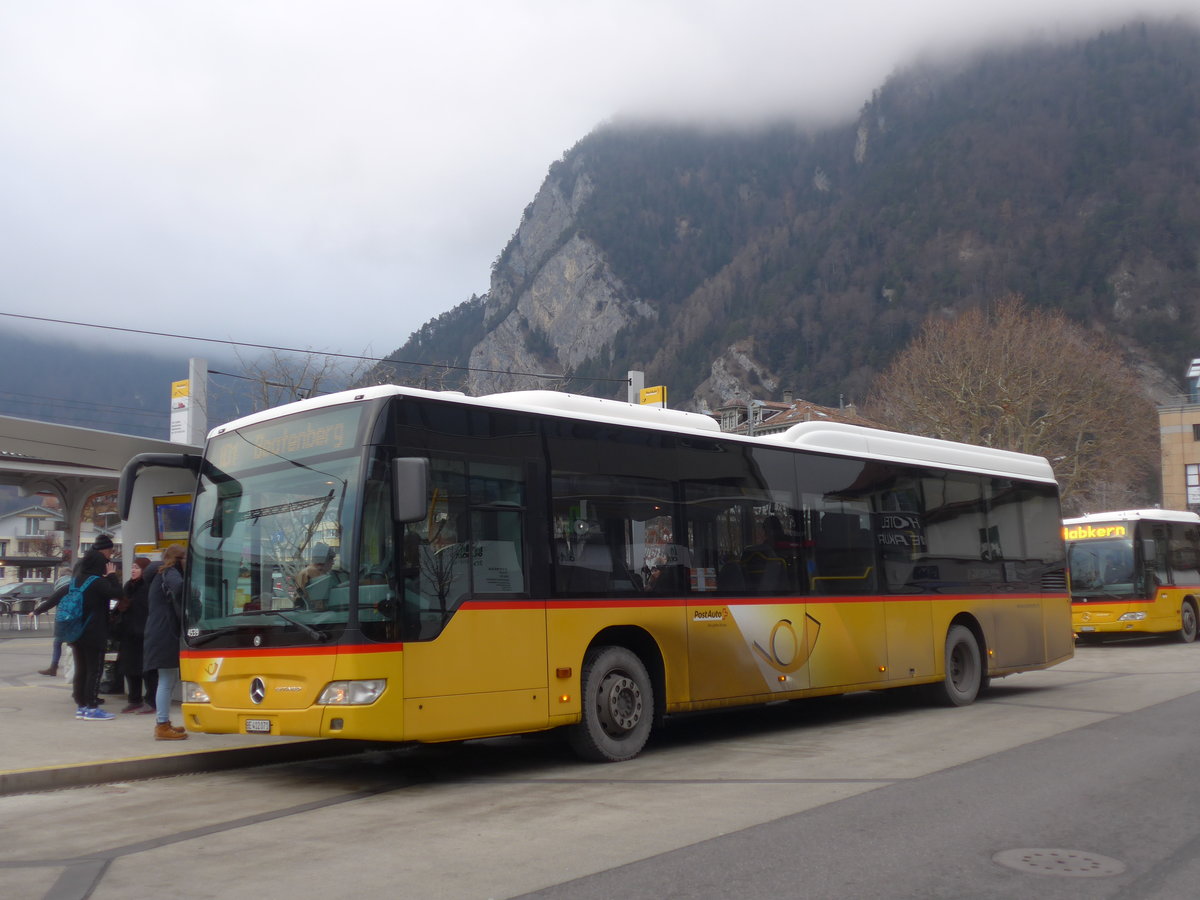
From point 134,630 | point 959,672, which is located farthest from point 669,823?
point 959,672

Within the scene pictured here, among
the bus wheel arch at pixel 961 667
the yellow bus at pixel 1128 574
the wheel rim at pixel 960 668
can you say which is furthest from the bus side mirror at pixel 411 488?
the yellow bus at pixel 1128 574

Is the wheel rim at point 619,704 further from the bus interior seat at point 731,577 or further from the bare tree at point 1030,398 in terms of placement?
the bare tree at point 1030,398

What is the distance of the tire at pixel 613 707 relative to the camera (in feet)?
31.2

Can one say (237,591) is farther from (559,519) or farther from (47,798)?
(559,519)

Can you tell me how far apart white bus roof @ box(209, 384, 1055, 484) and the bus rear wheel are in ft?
41.4

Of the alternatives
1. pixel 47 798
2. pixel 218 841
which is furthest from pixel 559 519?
pixel 47 798

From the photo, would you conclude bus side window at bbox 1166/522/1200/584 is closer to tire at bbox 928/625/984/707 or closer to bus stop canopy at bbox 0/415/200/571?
tire at bbox 928/625/984/707

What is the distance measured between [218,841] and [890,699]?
10619 millimetres

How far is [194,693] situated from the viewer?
9062 mm

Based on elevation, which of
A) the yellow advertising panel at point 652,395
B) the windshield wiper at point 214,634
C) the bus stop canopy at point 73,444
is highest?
the yellow advertising panel at point 652,395

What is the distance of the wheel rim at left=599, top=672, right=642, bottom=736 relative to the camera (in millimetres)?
9641

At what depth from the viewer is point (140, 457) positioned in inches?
389

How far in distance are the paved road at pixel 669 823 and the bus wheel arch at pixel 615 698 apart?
20 centimetres

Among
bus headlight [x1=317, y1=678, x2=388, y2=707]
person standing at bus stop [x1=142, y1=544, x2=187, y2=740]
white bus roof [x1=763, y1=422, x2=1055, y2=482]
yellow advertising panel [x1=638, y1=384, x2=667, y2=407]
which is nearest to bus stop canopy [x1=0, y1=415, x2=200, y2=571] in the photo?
person standing at bus stop [x1=142, y1=544, x2=187, y2=740]
